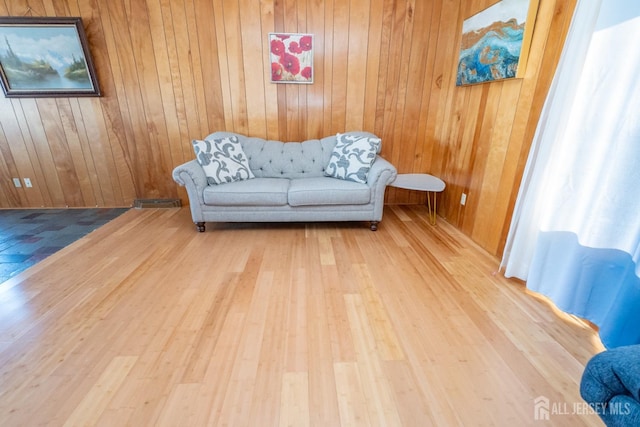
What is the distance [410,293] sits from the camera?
1956 millimetres

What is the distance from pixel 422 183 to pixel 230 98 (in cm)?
230

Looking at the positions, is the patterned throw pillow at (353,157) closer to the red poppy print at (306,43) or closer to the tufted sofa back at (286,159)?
the tufted sofa back at (286,159)

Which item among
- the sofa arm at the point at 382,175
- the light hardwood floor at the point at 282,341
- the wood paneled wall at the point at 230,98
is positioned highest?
the wood paneled wall at the point at 230,98

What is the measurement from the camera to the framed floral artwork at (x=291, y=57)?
3.04 m

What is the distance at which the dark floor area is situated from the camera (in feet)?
7.76

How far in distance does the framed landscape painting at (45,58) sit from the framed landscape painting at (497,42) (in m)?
3.77

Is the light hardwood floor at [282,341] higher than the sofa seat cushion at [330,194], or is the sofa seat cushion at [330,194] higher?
the sofa seat cushion at [330,194]

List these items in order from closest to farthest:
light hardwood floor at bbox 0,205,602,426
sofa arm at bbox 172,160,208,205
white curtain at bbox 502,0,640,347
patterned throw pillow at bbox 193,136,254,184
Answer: light hardwood floor at bbox 0,205,602,426
white curtain at bbox 502,0,640,347
sofa arm at bbox 172,160,208,205
patterned throw pillow at bbox 193,136,254,184

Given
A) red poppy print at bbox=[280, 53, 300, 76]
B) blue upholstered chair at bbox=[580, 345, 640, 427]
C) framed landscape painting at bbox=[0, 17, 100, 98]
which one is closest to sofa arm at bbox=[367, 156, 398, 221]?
red poppy print at bbox=[280, 53, 300, 76]

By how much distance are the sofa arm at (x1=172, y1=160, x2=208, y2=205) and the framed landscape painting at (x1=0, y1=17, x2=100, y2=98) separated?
1.54 m

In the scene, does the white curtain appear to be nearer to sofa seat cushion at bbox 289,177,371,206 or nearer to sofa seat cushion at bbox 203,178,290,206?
sofa seat cushion at bbox 289,177,371,206

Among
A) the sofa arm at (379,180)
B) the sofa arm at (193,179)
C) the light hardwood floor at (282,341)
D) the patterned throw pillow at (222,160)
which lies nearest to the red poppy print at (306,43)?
the patterned throw pillow at (222,160)

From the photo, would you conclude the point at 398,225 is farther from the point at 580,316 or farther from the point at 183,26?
the point at 183,26

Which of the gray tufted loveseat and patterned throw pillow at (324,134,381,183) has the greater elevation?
patterned throw pillow at (324,134,381,183)
